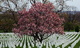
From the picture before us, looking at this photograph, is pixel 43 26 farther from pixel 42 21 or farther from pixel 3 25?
pixel 3 25

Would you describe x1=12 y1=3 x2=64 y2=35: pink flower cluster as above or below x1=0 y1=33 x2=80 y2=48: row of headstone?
above

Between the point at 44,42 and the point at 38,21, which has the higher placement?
the point at 38,21

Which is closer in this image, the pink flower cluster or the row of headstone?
the row of headstone

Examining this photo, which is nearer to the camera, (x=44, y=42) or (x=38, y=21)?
(x=44, y=42)

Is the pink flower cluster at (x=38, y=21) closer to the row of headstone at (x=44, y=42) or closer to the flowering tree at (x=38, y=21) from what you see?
the flowering tree at (x=38, y=21)

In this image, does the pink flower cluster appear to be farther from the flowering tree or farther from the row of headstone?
the row of headstone

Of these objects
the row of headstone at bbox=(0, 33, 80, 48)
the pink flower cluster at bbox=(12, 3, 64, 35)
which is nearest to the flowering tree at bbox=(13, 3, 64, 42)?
the pink flower cluster at bbox=(12, 3, 64, 35)

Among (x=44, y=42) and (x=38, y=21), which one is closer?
(x=44, y=42)

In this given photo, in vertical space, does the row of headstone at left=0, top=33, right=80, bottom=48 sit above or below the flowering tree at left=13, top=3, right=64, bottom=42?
below

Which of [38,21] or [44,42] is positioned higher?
[38,21]

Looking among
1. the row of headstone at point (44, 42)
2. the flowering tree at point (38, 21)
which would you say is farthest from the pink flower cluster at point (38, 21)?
the row of headstone at point (44, 42)

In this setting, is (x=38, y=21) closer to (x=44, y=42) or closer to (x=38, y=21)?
(x=38, y=21)

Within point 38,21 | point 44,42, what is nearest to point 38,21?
point 38,21

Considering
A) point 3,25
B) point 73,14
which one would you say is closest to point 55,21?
point 3,25
